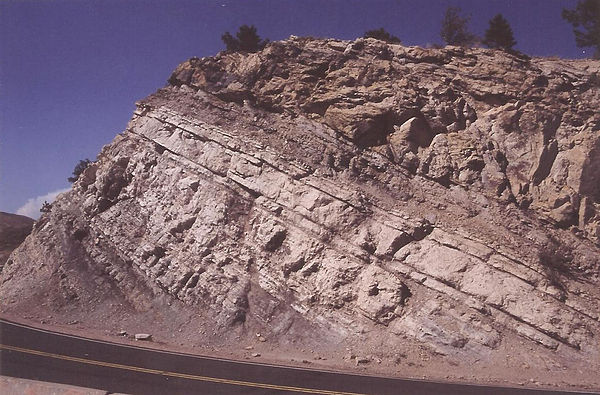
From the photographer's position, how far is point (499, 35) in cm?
2214

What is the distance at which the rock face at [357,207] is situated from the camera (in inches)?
585

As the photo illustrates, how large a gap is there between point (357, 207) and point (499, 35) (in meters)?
14.0

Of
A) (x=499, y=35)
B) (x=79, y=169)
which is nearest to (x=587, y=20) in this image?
(x=499, y=35)

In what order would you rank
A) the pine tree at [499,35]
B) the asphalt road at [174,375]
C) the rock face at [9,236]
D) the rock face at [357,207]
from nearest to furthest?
1. the asphalt road at [174,375]
2. the rock face at [357,207]
3. the pine tree at [499,35]
4. the rock face at [9,236]

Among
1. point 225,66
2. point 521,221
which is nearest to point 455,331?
point 521,221

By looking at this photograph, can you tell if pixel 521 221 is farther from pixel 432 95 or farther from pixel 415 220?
pixel 432 95

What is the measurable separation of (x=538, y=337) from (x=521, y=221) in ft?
16.0

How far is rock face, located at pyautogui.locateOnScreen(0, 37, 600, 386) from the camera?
48.8 feet

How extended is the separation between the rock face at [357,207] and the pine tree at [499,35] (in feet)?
6.17

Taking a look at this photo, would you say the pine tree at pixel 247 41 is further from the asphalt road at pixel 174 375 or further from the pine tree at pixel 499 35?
the asphalt road at pixel 174 375

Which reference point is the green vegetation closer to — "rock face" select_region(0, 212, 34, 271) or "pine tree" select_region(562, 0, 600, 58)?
"rock face" select_region(0, 212, 34, 271)

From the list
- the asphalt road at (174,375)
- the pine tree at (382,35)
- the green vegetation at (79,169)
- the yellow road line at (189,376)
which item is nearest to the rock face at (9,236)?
the green vegetation at (79,169)

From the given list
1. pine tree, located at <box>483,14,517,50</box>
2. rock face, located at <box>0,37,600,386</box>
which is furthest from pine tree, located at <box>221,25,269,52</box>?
pine tree, located at <box>483,14,517,50</box>

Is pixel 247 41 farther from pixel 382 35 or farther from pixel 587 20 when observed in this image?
pixel 587 20
